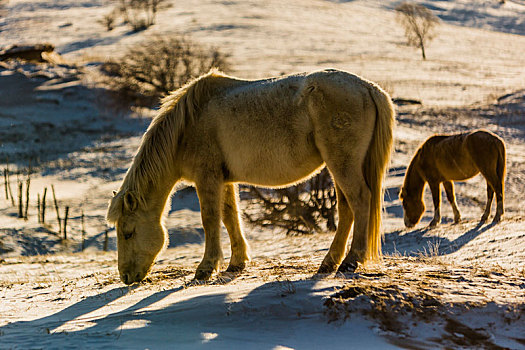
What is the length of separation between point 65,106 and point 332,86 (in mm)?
21570

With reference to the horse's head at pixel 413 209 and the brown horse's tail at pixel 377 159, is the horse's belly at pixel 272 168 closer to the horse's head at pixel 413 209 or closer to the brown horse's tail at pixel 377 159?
the brown horse's tail at pixel 377 159

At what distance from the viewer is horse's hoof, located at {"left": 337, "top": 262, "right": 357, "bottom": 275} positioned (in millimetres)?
5191

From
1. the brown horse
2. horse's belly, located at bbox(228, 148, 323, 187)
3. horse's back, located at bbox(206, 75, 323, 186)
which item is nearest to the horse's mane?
horse's back, located at bbox(206, 75, 323, 186)

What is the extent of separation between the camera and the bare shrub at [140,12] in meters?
45.1

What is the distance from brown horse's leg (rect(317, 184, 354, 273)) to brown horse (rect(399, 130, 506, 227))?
4227 mm

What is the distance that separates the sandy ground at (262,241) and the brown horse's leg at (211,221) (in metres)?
0.21

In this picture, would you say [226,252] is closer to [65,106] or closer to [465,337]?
[465,337]

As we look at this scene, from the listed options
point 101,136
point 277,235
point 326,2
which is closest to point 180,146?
point 277,235

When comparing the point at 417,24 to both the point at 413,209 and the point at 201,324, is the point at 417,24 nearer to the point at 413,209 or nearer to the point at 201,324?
the point at 413,209

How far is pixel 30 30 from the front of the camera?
44594 mm

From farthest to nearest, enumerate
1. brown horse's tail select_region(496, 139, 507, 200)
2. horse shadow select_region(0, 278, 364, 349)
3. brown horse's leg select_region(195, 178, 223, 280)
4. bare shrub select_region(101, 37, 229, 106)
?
bare shrub select_region(101, 37, 229, 106), brown horse's tail select_region(496, 139, 507, 200), brown horse's leg select_region(195, 178, 223, 280), horse shadow select_region(0, 278, 364, 349)

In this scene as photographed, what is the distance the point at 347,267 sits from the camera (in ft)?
17.2

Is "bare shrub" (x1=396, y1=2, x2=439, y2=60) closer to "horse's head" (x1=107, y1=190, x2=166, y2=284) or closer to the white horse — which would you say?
the white horse

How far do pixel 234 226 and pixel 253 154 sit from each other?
115cm
